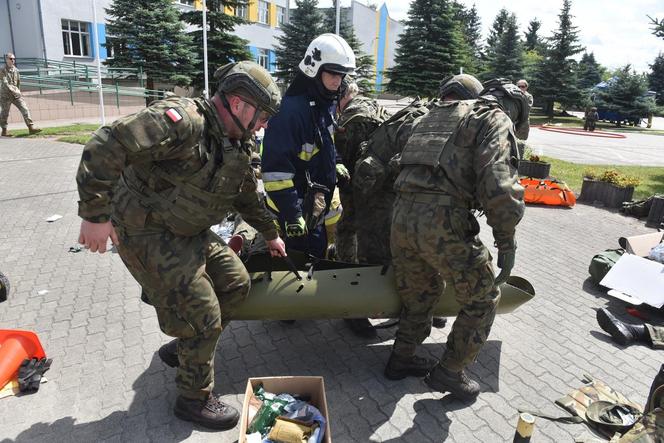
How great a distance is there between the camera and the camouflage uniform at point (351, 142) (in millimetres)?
4539

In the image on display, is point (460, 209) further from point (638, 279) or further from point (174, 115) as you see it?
point (638, 279)

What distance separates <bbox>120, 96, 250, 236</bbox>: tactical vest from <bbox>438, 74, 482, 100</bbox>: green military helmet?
5.37ft

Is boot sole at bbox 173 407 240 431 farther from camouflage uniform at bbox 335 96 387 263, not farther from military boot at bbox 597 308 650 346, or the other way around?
military boot at bbox 597 308 650 346

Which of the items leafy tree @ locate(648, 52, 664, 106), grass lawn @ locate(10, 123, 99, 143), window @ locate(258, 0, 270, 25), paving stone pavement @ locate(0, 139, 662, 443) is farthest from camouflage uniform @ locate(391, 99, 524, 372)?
leafy tree @ locate(648, 52, 664, 106)

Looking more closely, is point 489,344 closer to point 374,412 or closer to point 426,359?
point 426,359

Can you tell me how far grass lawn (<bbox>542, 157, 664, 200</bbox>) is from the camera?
10770 mm

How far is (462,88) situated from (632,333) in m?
2.82

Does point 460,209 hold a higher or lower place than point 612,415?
higher

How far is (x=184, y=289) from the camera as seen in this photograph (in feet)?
9.16

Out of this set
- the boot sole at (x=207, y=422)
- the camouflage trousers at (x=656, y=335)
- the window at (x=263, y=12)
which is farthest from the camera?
the window at (x=263, y=12)

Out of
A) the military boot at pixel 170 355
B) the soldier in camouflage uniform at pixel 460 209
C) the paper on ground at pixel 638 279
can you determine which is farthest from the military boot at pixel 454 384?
the paper on ground at pixel 638 279

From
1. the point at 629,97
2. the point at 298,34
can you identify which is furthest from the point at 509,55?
the point at 298,34

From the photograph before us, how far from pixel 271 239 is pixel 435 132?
4.63 feet

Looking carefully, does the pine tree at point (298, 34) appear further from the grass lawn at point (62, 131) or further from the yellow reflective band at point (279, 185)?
the yellow reflective band at point (279, 185)
